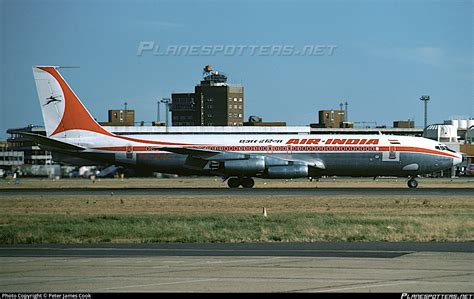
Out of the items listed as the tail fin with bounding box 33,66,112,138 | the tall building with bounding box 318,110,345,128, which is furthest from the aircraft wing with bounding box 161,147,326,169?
the tall building with bounding box 318,110,345,128

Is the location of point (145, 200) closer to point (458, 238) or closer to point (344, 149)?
point (344, 149)

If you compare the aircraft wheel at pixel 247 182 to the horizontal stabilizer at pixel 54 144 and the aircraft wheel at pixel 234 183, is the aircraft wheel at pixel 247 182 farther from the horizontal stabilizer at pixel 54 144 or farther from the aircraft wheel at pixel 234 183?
the horizontal stabilizer at pixel 54 144

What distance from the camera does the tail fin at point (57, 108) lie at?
195ft

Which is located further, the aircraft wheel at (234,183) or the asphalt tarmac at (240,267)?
the aircraft wheel at (234,183)

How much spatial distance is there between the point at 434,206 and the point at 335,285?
25075mm

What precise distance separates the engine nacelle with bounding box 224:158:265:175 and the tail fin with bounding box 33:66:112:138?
32.4ft

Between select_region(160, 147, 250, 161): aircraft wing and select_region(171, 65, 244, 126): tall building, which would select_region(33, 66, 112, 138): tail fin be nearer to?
select_region(160, 147, 250, 161): aircraft wing

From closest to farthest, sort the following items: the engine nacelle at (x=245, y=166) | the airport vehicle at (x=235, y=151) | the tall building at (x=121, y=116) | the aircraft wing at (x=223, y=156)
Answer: the engine nacelle at (x=245, y=166), the aircraft wing at (x=223, y=156), the airport vehicle at (x=235, y=151), the tall building at (x=121, y=116)

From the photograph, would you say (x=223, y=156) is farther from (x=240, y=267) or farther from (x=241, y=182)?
(x=240, y=267)

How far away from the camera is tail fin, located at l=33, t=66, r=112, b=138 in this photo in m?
59.5

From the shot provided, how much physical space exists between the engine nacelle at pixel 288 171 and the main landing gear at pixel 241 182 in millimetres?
3077

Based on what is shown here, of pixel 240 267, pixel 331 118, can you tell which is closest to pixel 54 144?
Answer: pixel 240 267

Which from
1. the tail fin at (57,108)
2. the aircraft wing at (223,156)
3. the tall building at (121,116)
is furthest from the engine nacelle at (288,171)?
the tall building at (121,116)

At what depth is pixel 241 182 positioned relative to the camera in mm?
59562
